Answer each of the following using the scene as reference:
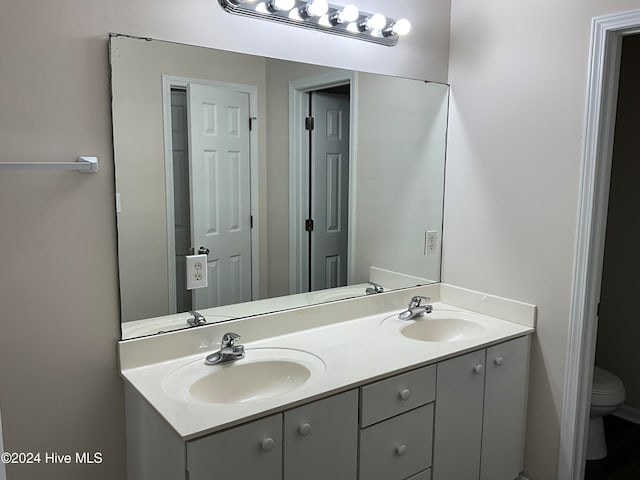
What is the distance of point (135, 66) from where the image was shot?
5.49 feet

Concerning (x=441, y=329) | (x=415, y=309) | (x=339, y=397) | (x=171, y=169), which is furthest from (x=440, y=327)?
(x=171, y=169)

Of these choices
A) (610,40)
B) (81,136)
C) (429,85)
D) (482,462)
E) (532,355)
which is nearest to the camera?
(81,136)

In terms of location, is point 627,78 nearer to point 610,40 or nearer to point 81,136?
point 610,40

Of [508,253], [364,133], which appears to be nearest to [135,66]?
[364,133]

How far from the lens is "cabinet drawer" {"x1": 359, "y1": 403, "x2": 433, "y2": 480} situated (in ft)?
5.65

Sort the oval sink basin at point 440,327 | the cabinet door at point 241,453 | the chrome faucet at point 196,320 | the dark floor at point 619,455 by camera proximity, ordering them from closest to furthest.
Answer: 1. the cabinet door at point 241,453
2. the chrome faucet at point 196,320
3. the oval sink basin at point 440,327
4. the dark floor at point 619,455

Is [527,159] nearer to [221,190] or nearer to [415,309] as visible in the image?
[415,309]

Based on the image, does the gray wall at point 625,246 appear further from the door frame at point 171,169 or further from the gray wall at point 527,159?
the door frame at point 171,169

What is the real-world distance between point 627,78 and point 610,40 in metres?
1.30

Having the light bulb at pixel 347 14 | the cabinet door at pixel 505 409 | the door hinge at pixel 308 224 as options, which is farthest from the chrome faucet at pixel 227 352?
the light bulb at pixel 347 14

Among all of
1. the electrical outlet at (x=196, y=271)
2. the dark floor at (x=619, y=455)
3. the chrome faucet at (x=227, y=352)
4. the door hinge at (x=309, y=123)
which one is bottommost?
the dark floor at (x=619, y=455)

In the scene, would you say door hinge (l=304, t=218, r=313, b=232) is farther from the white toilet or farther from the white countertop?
the white toilet

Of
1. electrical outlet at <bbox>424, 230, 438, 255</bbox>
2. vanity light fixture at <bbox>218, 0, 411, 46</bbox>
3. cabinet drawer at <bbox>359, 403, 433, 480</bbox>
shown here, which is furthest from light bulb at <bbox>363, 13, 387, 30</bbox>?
cabinet drawer at <bbox>359, 403, 433, 480</bbox>

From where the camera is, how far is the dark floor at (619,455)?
2531 mm
